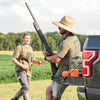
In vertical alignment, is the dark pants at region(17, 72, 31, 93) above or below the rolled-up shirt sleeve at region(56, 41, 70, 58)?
below

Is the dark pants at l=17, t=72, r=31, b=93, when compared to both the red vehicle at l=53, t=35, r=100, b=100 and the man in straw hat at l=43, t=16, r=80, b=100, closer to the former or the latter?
the man in straw hat at l=43, t=16, r=80, b=100

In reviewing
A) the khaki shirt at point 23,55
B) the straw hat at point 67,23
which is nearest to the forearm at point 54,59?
the straw hat at point 67,23

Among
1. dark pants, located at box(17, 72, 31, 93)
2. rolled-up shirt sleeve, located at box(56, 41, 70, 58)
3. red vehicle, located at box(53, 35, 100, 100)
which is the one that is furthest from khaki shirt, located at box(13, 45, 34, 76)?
red vehicle, located at box(53, 35, 100, 100)

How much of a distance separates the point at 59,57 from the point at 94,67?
1158 mm

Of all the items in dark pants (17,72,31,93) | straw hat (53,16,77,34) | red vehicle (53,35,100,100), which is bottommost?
dark pants (17,72,31,93)

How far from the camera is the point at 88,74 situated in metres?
3.21

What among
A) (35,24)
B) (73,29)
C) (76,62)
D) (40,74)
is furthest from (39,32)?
(40,74)

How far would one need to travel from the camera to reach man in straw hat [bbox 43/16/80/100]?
14.0 feet

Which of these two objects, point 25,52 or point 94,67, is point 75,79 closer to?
point 94,67

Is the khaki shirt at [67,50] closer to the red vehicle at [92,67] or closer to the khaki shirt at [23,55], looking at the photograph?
the red vehicle at [92,67]

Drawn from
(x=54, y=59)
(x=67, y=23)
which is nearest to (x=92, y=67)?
(x=54, y=59)

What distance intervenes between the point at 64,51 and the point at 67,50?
0.06 metres

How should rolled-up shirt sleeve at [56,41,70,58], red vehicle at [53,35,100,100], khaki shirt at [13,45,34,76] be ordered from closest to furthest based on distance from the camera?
red vehicle at [53,35,100,100]
rolled-up shirt sleeve at [56,41,70,58]
khaki shirt at [13,45,34,76]

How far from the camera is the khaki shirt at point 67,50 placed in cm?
426
